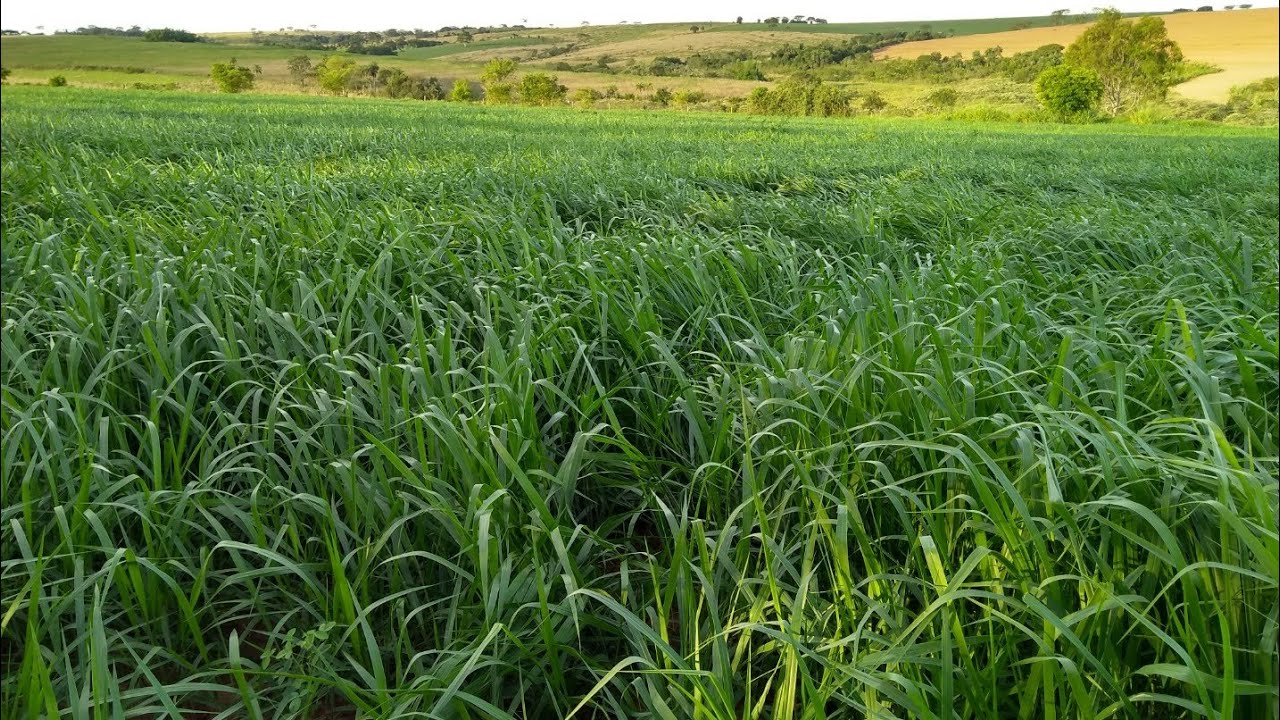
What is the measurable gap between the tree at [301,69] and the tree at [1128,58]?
39310 mm

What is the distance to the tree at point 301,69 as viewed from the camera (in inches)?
1266

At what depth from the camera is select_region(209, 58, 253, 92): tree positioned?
98.3ft

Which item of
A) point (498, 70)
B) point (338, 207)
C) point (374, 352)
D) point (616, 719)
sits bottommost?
point (616, 719)

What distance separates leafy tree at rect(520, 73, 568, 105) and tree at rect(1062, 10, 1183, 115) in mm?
28309

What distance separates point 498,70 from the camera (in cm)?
4203

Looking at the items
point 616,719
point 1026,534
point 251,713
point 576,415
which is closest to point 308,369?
point 576,415

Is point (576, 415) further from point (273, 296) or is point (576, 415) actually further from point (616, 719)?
point (273, 296)

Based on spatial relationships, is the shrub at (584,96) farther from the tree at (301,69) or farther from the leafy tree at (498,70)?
the tree at (301,69)

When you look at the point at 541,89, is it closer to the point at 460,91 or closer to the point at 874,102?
the point at 460,91

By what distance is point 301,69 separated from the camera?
3347 cm

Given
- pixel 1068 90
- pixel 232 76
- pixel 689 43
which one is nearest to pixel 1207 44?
pixel 1068 90

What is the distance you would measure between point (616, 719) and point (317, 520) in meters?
0.74

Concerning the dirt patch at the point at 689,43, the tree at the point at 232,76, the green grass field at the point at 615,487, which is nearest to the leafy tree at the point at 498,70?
the dirt patch at the point at 689,43

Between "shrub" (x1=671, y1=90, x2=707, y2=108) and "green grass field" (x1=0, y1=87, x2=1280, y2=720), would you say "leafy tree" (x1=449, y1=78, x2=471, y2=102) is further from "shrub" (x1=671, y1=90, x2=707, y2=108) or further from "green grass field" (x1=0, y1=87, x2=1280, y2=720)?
"green grass field" (x1=0, y1=87, x2=1280, y2=720)
